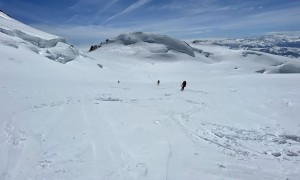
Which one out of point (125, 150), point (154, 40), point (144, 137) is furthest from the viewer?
point (154, 40)

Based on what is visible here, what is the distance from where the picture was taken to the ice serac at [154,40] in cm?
11782

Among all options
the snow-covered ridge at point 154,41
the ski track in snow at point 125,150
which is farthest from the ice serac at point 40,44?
the snow-covered ridge at point 154,41

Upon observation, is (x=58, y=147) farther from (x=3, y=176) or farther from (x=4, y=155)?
(x=3, y=176)

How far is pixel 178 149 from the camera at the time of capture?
1138cm

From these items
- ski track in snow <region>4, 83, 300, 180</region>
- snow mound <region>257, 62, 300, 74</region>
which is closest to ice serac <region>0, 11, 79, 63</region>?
ski track in snow <region>4, 83, 300, 180</region>

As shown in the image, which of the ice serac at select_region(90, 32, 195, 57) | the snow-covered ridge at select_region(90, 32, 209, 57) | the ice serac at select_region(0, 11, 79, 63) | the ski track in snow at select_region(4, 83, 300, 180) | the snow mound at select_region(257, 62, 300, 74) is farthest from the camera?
the ice serac at select_region(90, 32, 195, 57)

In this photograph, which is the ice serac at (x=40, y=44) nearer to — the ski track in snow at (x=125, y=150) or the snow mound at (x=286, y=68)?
the ski track in snow at (x=125, y=150)

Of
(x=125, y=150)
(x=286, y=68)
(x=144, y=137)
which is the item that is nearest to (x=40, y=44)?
(x=144, y=137)

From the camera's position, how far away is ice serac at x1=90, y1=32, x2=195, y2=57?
118 meters

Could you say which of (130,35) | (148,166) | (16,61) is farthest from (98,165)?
(130,35)

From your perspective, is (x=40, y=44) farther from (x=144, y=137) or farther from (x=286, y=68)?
(x=286, y=68)

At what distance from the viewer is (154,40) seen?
124 metres

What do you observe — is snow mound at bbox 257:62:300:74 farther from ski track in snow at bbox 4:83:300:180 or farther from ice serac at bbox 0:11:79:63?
ski track in snow at bbox 4:83:300:180

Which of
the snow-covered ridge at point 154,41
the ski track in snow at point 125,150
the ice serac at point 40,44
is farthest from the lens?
the snow-covered ridge at point 154,41
